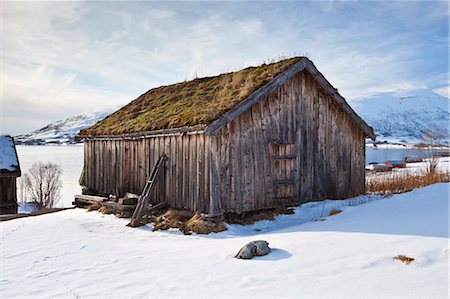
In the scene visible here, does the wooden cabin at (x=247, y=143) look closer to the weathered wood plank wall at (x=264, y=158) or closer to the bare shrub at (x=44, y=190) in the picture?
the weathered wood plank wall at (x=264, y=158)

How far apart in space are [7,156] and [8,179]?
152 cm

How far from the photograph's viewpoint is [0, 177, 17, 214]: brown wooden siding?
23562 millimetres

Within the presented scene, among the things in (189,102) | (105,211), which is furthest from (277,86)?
(105,211)

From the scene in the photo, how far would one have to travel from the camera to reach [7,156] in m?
24.3

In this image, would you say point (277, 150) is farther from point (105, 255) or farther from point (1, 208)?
point (1, 208)

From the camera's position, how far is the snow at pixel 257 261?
5406 millimetres

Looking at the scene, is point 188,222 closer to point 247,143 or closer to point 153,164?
point 247,143

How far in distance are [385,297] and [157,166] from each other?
8.53 m

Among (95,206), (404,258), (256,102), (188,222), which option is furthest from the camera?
(95,206)

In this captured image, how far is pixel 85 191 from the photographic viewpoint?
17156 millimetres

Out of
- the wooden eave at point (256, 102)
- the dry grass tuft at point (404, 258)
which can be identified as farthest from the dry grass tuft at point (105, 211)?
the dry grass tuft at point (404, 258)

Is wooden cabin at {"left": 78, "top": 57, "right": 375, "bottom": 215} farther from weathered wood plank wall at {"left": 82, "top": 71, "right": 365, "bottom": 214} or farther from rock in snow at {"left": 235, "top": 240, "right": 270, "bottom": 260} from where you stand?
rock in snow at {"left": 235, "top": 240, "right": 270, "bottom": 260}

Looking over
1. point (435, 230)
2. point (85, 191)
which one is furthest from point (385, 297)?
point (85, 191)

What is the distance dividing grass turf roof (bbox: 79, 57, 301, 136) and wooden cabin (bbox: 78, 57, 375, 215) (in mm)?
63
